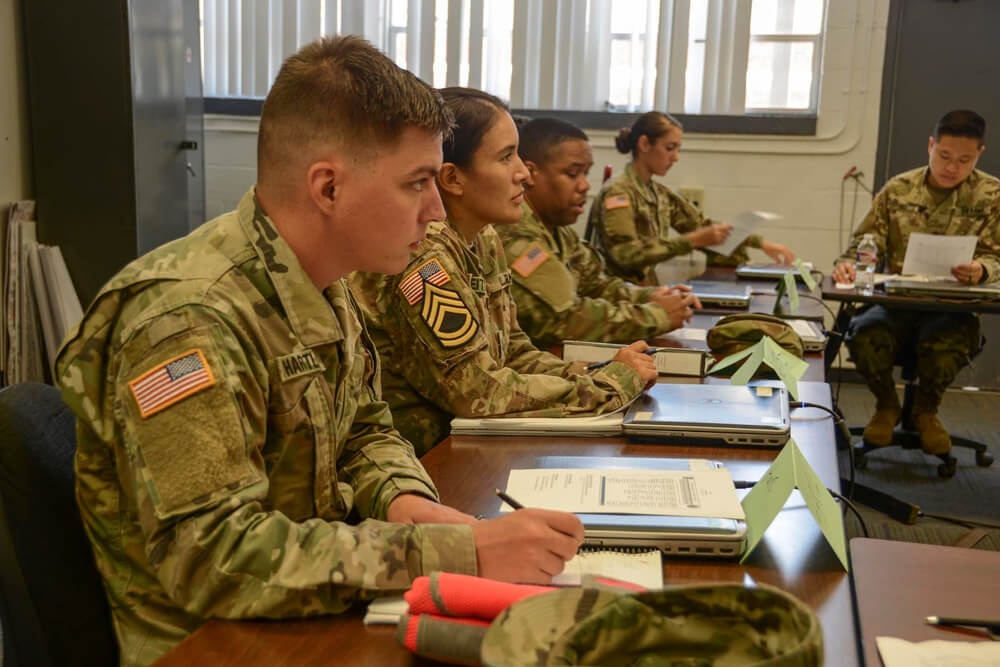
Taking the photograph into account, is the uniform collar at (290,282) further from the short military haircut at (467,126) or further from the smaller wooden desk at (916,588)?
the short military haircut at (467,126)

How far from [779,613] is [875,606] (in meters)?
0.39

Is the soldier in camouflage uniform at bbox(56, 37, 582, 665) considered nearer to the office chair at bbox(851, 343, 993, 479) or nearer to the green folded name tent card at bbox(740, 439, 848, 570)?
the green folded name tent card at bbox(740, 439, 848, 570)

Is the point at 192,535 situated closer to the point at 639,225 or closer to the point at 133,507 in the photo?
the point at 133,507

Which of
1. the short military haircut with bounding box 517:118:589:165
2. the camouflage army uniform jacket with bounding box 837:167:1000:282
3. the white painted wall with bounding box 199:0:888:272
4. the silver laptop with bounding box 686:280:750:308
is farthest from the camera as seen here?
the white painted wall with bounding box 199:0:888:272

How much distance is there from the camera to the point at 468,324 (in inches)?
66.7

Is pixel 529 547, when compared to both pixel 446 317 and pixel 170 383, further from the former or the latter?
pixel 446 317

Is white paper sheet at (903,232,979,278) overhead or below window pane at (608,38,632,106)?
below

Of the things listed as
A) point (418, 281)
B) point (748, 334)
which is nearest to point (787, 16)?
point (748, 334)

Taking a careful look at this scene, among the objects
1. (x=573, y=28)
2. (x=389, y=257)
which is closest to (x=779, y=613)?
(x=389, y=257)

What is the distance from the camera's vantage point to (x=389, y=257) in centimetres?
117

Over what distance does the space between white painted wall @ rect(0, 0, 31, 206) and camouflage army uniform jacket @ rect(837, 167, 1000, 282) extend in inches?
131

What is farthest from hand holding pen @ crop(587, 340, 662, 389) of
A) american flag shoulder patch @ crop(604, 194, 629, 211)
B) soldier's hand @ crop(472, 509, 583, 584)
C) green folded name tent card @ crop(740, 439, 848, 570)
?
american flag shoulder patch @ crop(604, 194, 629, 211)

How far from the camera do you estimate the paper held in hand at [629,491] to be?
1.17 metres

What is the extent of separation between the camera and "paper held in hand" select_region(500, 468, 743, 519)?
1.17 meters
